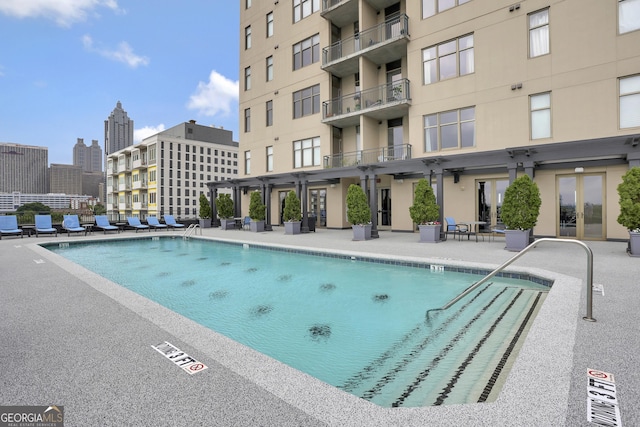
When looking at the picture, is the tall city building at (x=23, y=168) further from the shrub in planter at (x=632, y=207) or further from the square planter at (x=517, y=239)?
the shrub in planter at (x=632, y=207)

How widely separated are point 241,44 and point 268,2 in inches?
143

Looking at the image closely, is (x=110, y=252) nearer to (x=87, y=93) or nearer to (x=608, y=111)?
(x=608, y=111)

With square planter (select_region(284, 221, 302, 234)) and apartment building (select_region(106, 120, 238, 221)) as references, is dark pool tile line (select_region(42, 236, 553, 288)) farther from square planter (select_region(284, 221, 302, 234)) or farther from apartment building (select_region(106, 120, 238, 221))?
apartment building (select_region(106, 120, 238, 221))

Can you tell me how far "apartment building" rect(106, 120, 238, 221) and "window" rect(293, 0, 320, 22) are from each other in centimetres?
3802

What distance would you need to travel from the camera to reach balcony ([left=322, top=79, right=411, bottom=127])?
1549 cm

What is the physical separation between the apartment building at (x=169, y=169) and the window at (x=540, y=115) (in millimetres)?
49134

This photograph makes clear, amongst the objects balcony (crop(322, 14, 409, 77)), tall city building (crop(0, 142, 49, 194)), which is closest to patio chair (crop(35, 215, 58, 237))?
balcony (crop(322, 14, 409, 77))

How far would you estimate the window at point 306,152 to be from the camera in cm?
1925

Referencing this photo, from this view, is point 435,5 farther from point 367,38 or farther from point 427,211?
point 427,211

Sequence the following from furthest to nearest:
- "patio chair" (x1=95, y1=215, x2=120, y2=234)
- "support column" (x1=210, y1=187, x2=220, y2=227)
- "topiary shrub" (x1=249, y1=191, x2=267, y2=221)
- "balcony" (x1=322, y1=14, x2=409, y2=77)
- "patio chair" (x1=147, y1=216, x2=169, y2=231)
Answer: "support column" (x1=210, y1=187, x2=220, y2=227) < "patio chair" (x1=147, y1=216, x2=169, y2=231) < "topiary shrub" (x1=249, y1=191, x2=267, y2=221) < "patio chair" (x1=95, y1=215, x2=120, y2=234) < "balcony" (x1=322, y1=14, x2=409, y2=77)

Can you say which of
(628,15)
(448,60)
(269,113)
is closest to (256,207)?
(269,113)

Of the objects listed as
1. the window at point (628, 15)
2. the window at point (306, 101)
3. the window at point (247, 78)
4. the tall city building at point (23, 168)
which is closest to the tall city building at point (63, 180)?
the tall city building at point (23, 168)

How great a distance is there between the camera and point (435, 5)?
14.5 m

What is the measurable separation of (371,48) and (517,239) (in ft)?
38.3
